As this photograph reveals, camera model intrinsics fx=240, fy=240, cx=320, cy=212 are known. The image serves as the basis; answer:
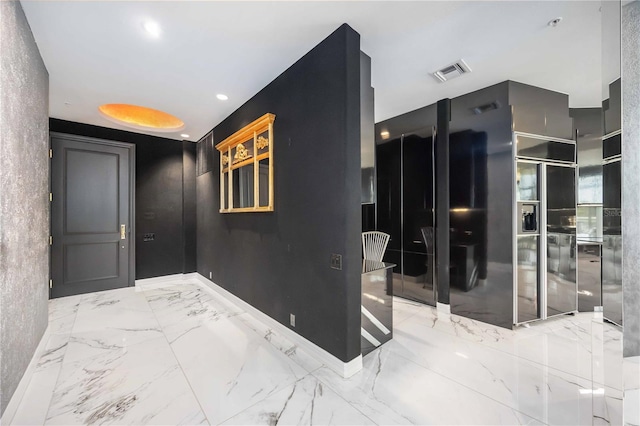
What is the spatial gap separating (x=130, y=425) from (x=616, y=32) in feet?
10.4

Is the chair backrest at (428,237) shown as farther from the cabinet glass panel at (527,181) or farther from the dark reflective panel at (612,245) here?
the dark reflective panel at (612,245)

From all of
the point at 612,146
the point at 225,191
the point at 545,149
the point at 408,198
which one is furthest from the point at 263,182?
the point at 545,149

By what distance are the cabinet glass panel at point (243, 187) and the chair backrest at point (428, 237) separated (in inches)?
97.3

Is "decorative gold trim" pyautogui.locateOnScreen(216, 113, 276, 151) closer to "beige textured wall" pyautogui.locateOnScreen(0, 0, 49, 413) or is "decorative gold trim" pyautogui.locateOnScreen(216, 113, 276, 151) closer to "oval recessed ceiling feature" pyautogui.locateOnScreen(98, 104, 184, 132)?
"oval recessed ceiling feature" pyautogui.locateOnScreen(98, 104, 184, 132)

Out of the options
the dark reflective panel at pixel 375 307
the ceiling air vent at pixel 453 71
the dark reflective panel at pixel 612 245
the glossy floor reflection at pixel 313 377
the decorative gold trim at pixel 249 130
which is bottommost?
the glossy floor reflection at pixel 313 377

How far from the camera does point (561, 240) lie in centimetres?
298

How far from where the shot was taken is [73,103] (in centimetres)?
334

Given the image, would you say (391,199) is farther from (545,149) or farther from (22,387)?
(22,387)

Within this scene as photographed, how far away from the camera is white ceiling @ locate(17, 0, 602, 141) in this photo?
180 cm

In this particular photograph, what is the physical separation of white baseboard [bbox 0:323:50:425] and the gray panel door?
1.95 metres

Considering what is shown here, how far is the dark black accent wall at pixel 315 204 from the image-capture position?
1953 mm

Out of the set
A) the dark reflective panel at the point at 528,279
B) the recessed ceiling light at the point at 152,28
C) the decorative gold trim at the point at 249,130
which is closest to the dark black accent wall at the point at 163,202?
the decorative gold trim at the point at 249,130

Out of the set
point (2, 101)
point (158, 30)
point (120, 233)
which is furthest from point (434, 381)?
point (120, 233)

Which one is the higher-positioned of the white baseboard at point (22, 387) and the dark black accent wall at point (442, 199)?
the dark black accent wall at point (442, 199)
